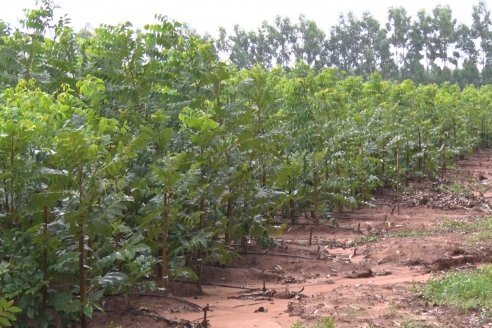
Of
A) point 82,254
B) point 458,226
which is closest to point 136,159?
point 82,254

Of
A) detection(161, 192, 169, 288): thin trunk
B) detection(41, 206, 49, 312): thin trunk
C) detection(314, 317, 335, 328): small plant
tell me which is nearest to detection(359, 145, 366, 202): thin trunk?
detection(161, 192, 169, 288): thin trunk

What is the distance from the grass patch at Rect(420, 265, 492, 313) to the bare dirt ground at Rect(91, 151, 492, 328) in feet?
0.43

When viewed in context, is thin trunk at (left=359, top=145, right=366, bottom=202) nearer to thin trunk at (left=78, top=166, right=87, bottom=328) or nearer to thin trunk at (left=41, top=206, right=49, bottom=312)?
thin trunk at (left=78, top=166, right=87, bottom=328)

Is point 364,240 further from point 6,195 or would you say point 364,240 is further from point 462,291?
point 6,195

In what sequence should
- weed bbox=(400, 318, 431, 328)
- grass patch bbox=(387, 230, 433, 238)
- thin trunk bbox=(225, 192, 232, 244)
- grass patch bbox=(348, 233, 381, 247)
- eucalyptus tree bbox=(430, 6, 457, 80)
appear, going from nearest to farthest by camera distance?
weed bbox=(400, 318, 431, 328)
thin trunk bbox=(225, 192, 232, 244)
grass patch bbox=(348, 233, 381, 247)
grass patch bbox=(387, 230, 433, 238)
eucalyptus tree bbox=(430, 6, 457, 80)

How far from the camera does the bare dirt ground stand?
580 cm

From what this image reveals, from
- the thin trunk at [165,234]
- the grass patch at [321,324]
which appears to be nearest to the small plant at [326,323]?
the grass patch at [321,324]

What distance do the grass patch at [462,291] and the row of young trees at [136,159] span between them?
208 cm

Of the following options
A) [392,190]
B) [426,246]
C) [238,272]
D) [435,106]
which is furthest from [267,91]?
[435,106]

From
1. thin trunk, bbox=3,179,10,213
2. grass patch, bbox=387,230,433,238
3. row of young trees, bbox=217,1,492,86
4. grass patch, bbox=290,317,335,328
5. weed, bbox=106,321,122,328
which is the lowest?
grass patch, bbox=290,317,335,328

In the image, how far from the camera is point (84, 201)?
4.66 meters

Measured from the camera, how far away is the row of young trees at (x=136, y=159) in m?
4.62

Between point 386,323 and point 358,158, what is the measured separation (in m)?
6.88

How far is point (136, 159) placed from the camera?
6.38 m
